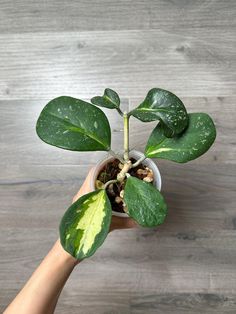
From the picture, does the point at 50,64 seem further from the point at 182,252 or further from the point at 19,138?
the point at 182,252

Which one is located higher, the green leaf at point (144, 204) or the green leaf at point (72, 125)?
the green leaf at point (72, 125)

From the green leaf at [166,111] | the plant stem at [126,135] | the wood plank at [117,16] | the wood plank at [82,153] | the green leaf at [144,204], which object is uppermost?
the wood plank at [117,16]

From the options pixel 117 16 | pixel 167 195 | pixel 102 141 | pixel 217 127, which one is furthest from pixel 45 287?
pixel 117 16

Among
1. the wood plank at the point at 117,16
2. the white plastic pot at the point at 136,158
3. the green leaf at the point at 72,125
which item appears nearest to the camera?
the green leaf at the point at 72,125

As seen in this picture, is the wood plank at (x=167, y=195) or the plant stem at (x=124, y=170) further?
the wood plank at (x=167, y=195)

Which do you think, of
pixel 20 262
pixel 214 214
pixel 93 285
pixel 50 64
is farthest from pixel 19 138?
pixel 214 214

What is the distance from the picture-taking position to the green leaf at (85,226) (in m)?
0.59

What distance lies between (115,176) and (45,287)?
10.3 inches

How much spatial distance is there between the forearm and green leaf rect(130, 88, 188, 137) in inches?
13.3

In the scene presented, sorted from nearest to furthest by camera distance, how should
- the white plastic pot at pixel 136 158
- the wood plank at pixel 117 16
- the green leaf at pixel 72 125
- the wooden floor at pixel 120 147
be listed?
the green leaf at pixel 72 125
the white plastic pot at pixel 136 158
the wooden floor at pixel 120 147
the wood plank at pixel 117 16

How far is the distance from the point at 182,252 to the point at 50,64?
67 cm

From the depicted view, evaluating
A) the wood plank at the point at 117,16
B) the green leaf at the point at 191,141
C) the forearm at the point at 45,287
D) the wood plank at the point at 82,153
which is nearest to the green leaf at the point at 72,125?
the green leaf at the point at 191,141

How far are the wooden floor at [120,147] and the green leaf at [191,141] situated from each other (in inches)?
15.7

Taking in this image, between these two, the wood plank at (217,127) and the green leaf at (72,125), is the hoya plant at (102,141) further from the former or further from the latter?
the wood plank at (217,127)
